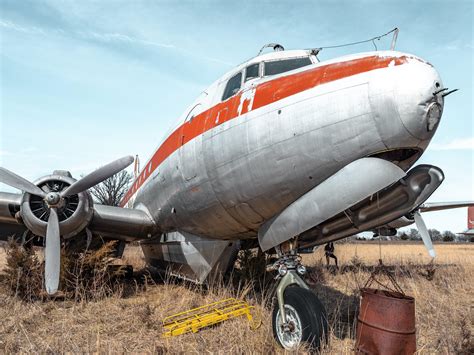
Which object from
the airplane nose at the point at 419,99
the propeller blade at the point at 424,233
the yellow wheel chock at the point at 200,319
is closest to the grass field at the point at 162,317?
the yellow wheel chock at the point at 200,319

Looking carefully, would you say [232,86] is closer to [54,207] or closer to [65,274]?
[54,207]

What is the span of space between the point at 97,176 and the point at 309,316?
4.72 meters

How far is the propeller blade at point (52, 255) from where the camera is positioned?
6.10 metres

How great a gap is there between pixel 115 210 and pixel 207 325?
157 inches

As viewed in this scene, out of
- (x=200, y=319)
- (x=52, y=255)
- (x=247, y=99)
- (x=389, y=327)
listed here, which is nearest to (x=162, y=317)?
(x=200, y=319)

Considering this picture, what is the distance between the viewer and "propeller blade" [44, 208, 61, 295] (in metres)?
6.10

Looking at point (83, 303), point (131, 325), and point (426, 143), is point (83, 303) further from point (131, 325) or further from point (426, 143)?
point (426, 143)

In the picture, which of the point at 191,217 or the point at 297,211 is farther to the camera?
the point at 191,217

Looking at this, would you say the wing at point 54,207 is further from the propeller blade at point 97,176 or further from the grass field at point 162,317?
the grass field at point 162,317

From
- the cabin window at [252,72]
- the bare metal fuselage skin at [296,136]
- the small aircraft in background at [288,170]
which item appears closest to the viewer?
the bare metal fuselage skin at [296,136]

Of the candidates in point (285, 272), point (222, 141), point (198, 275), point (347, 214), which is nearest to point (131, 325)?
point (198, 275)

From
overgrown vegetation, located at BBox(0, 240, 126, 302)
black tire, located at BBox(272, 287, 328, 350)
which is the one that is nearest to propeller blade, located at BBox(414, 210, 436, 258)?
black tire, located at BBox(272, 287, 328, 350)

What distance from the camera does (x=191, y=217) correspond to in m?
6.50

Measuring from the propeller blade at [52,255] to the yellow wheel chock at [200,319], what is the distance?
2.05m
